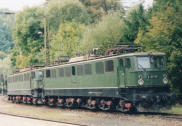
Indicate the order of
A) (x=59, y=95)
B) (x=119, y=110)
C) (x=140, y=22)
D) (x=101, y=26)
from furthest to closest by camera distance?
(x=101, y=26), (x=140, y=22), (x=59, y=95), (x=119, y=110)

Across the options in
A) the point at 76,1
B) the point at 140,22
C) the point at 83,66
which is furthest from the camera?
the point at 76,1

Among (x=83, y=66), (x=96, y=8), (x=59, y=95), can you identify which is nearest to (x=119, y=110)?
(x=83, y=66)

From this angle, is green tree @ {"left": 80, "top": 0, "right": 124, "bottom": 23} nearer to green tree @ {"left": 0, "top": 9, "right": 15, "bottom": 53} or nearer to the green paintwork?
the green paintwork

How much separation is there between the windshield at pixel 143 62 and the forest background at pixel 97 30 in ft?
10.8

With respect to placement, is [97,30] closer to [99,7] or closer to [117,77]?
[117,77]

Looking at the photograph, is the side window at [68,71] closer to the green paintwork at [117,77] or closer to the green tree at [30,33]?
the green paintwork at [117,77]

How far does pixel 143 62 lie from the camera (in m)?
20.2

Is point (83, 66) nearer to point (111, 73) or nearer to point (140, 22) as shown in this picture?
point (111, 73)

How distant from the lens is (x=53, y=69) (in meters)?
30.1

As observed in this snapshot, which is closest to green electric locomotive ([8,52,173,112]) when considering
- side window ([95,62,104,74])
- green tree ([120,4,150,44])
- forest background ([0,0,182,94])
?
side window ([95,62,104,74])

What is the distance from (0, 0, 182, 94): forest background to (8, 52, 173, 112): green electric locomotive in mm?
2672

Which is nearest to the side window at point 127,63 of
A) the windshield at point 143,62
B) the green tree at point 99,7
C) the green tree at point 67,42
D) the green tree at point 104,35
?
the windshield at point 143,62

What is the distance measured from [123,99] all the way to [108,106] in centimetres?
213

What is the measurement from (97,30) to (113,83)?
18.8 meters
